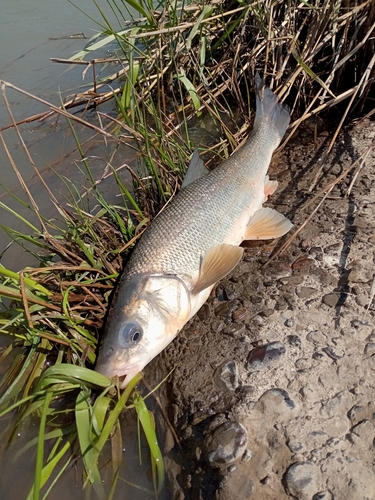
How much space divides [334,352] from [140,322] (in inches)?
40.1

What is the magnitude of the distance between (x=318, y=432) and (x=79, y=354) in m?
1.31

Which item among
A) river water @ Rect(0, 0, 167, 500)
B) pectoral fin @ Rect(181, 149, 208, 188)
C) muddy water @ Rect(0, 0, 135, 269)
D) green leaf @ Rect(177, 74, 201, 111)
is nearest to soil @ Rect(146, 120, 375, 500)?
river water @ Rect(0, 0, 167, 500)

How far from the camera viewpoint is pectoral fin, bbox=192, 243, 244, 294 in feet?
9.18

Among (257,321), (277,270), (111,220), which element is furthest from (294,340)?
(111,220)

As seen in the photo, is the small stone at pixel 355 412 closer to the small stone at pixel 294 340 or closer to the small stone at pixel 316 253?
the small stone at pixel 294 340

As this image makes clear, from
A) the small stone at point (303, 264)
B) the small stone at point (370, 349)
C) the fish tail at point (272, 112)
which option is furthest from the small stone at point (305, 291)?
the fish tail at point (272, 112)

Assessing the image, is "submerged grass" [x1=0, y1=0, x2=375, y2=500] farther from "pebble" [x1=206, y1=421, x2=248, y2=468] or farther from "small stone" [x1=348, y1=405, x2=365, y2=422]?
"small stone" [x1=348, y1=405, x2=365, y2=422]

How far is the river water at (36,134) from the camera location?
231 centimetres

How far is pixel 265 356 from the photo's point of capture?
2553 mm

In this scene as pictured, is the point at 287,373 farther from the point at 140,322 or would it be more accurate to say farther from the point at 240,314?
the point at 140,322

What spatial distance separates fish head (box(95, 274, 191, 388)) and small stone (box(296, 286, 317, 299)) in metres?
0.66

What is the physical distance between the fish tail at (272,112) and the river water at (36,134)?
1.37 meters

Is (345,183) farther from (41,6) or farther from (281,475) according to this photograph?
(41,6)

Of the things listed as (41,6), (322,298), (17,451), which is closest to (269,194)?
(322,298)
